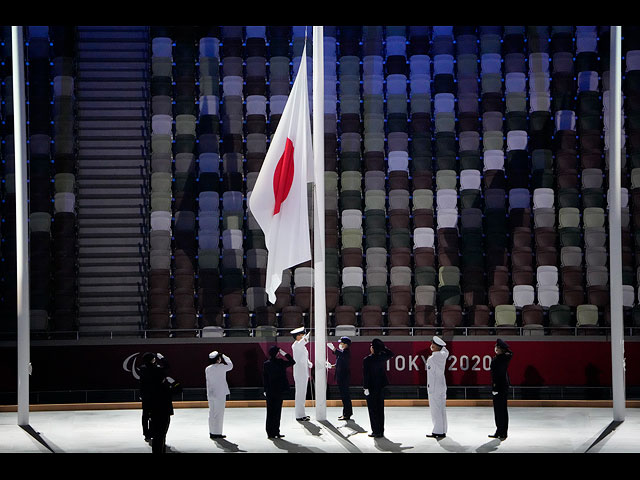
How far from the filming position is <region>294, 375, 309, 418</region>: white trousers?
1300 cm

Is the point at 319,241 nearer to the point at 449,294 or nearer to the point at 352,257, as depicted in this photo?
the point at 352,257

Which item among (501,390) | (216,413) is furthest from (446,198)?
(216,413)

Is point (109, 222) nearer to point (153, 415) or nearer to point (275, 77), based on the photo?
point (275, 77)

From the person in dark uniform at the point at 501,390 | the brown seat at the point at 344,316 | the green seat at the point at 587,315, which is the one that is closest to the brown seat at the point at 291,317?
the brown seat at the point at 344,316

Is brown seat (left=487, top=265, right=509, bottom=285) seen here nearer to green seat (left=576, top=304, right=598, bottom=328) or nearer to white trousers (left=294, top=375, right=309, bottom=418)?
green seat (left=576, top=304, right=598, bottom=328)

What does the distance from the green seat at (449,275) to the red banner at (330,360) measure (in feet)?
7.31

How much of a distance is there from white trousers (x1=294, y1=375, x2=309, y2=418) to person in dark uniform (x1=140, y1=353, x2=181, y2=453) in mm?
3694

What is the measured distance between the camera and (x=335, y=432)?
11766 mm

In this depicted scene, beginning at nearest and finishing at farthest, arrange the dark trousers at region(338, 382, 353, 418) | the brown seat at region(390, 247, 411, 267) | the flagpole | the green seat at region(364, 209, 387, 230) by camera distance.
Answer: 1. the flagpole
2. the dark trousers at region(338, 382, 353, 418)
3. the brown seat at region(390, 247, 411, 267)
4. the green seat at region(364, 209, 387, 230)

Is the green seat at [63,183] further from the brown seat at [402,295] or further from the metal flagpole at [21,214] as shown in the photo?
the brown seat at [402,295]

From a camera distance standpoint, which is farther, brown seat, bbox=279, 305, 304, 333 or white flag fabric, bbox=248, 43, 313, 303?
brown seat, bbox=279, 305, 304, 333

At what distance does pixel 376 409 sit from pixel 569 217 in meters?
7.99

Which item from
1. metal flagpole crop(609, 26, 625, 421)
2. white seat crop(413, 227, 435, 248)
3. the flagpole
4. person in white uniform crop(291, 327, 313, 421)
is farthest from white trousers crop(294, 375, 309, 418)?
white seat crop(413, 227, 435, 248)

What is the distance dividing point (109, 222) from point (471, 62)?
28.2ft
